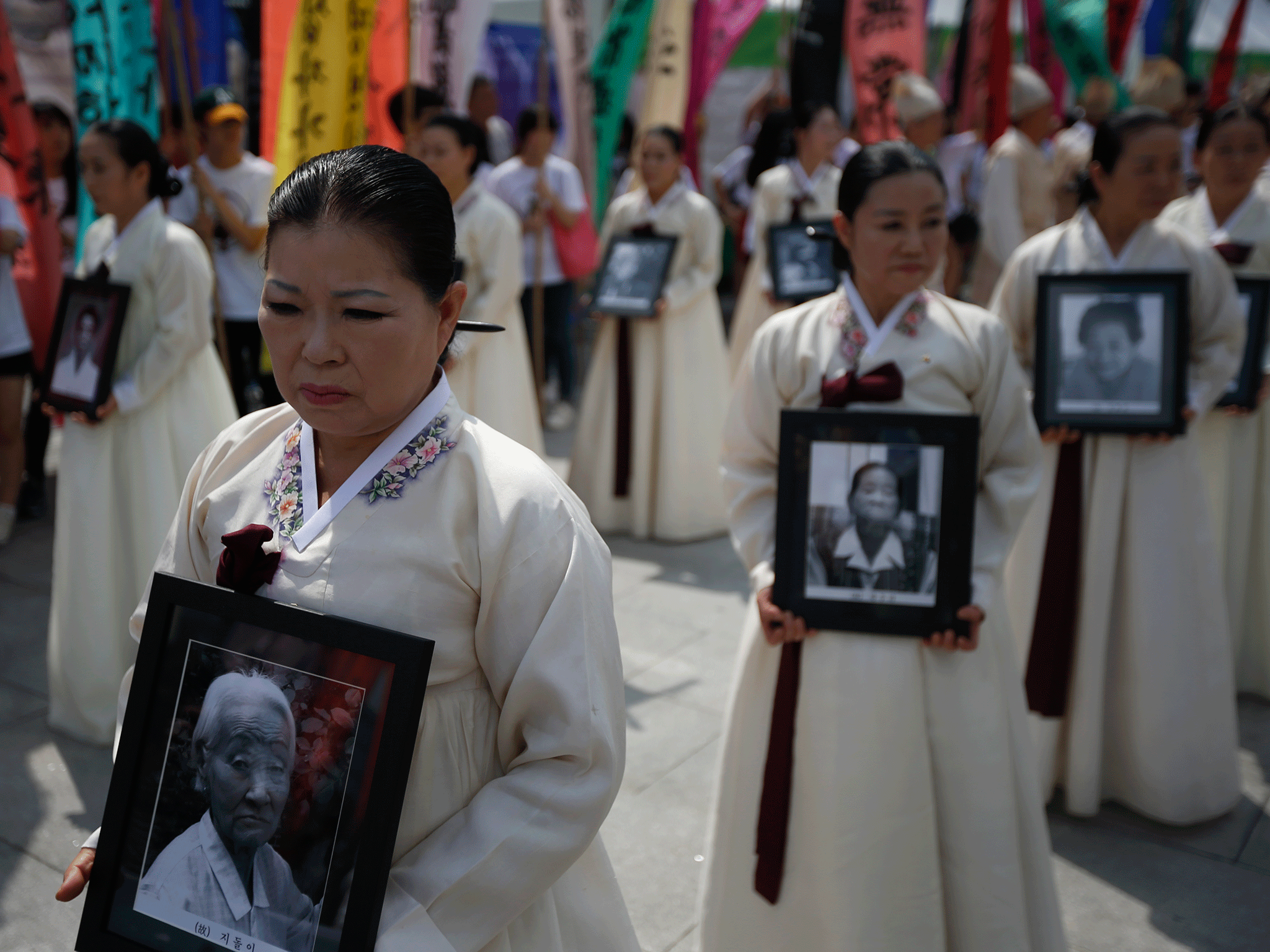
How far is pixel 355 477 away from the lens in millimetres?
1242

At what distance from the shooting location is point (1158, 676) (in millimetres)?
3039

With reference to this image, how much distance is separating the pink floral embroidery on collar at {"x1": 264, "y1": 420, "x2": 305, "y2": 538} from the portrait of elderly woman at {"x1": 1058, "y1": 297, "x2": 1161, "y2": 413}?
2.25 meters

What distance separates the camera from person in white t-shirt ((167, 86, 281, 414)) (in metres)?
5.07

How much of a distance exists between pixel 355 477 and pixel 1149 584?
8.22ft

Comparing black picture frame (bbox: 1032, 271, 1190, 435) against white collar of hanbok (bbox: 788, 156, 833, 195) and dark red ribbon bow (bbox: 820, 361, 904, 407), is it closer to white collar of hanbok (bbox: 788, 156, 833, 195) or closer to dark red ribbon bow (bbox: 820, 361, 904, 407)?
dark red ribbon bow (bbox: 820, 361, 904, 407)

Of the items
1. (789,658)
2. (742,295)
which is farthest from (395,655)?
(742,295)

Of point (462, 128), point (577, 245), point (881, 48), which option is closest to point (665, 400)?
point (577, 245)

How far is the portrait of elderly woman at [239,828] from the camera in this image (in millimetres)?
1126

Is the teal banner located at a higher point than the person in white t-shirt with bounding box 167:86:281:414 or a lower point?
higher

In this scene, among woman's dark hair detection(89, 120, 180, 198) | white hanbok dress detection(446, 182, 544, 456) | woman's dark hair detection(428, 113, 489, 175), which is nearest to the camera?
woman's dark hair detection(89, 120, 180, 198)

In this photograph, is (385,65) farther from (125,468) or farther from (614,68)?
(614,68)

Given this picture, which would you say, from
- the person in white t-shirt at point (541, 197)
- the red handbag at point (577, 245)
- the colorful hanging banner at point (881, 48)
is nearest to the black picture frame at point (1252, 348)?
the colorful hanging banner at point (881, 48)

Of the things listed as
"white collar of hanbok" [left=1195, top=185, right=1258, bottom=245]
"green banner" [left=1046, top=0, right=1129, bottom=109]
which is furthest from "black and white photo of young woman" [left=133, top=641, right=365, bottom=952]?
"green banner" [left=1046, top=0, right=1129, bottom=109]

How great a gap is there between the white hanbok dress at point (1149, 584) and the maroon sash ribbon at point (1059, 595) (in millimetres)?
23
